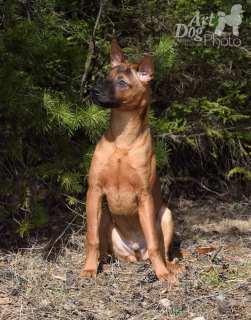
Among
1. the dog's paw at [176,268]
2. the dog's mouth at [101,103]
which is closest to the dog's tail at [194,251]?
the dog's paw at [176,268]

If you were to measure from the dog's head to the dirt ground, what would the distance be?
1607 millimetres

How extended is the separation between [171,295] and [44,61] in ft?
8.90

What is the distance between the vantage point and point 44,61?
189 inches

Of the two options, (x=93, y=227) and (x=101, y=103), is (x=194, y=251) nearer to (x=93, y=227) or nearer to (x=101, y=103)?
(x=93, y=227)

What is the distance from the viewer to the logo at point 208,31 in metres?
6.45

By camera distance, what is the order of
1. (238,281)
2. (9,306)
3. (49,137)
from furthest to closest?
(49,137), (238,281), (9,306)

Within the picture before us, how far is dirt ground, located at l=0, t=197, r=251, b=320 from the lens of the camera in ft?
11.6

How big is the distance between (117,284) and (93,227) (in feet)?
1.86

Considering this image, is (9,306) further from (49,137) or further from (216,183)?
(216,183)

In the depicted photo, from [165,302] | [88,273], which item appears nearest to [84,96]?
[88,273]

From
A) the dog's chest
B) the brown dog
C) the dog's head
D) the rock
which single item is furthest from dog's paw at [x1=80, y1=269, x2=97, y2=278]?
the dog's head

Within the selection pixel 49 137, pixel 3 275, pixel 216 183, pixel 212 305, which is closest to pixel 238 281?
pixel 212 305

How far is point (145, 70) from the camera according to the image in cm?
410

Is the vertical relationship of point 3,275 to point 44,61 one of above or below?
below
